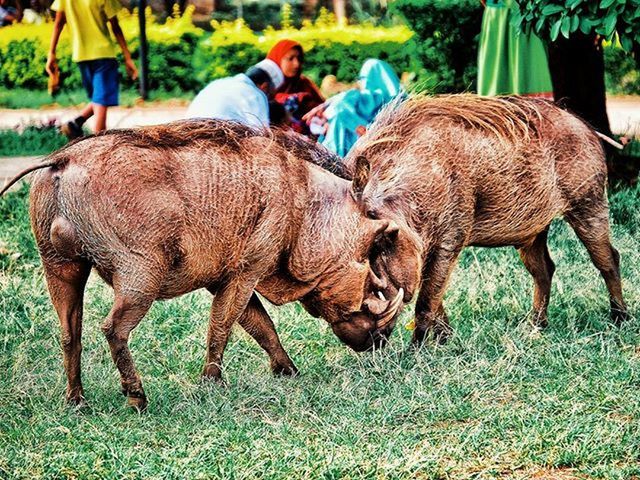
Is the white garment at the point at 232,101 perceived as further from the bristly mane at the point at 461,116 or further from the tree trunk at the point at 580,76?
the tree trunk at the point at 580,76

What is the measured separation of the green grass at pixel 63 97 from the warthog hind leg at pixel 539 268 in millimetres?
12399

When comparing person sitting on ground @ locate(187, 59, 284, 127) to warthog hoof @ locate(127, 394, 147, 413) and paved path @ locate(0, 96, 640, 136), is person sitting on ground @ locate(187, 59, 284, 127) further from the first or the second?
paved path @ locate(0, 96, 640, 136)

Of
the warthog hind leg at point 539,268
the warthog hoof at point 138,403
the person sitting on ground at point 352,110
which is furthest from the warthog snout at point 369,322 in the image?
the person sitting on ground at point 352,110

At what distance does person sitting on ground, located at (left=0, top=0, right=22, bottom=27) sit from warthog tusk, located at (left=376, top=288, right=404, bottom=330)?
19236 millimetres

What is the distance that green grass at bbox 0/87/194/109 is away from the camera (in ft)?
63.2

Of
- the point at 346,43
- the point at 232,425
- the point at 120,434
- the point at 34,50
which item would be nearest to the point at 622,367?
the point at 232,425

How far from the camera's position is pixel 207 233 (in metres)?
5.63

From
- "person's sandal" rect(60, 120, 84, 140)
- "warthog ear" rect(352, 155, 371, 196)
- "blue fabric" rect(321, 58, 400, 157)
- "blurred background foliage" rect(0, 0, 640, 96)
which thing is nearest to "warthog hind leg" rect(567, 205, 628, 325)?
"warthog ear" rect(352, 155, 371, 196)

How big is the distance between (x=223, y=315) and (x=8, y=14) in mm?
19958

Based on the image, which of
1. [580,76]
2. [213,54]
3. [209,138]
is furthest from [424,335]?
[213,54]

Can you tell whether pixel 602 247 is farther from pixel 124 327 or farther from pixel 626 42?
pixel 124 327

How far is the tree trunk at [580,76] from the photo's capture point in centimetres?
1001

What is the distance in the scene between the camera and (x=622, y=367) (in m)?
6.00

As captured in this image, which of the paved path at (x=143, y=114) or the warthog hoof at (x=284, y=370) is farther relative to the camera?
the paved path at (x=143, y=114)
